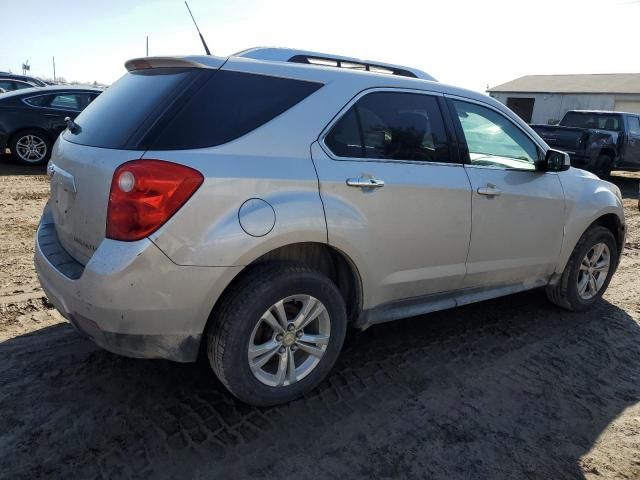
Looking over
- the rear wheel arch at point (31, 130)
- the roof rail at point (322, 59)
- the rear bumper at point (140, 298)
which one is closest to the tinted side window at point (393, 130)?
the roof rail at point (322, 59)

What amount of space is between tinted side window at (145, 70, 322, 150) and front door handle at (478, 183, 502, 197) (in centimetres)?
139

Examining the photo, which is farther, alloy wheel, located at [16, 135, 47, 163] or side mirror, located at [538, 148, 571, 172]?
alloy wheel, located at [16, 135, 47, 163]

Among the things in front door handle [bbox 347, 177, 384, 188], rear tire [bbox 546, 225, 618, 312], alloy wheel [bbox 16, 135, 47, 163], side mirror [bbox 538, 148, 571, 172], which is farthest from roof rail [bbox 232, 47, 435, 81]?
alloy wheel [bbox 16, 135, 47, 163]

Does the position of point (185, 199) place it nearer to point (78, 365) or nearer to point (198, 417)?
point (198, 417)

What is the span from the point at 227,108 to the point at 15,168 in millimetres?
8563

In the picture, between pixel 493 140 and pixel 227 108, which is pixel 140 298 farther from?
pixel 493 140

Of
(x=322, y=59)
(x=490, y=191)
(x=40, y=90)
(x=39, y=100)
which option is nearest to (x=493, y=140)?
(x=490, y=191)

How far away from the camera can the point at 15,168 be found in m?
9.39

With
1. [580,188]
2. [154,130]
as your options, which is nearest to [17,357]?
[154,130]

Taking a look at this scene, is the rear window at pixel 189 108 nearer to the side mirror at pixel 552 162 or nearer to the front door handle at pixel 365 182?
the front door handle at pixel 365 182

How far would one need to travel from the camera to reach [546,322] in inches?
168

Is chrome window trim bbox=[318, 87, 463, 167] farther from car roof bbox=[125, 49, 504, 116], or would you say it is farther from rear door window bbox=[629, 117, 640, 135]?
A: rear door window bbox=[629, 117, 640, 135]

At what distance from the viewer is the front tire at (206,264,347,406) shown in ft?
8.36

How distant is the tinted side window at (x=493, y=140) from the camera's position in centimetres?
357
